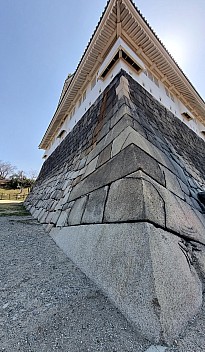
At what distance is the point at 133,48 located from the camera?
157 inches

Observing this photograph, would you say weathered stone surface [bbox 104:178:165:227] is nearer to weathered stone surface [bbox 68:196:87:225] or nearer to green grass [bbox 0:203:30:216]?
weathered stone surface [bbox 68:196:87:225]

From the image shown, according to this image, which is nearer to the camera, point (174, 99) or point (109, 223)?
point (109, 223)

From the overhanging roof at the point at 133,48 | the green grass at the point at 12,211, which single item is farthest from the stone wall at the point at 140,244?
the overhanging roof at the point at 133,48

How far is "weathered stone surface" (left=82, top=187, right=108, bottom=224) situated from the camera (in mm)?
A: 1257

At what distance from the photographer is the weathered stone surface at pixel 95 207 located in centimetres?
126

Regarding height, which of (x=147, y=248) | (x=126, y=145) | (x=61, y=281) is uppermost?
(x=126, y=145)

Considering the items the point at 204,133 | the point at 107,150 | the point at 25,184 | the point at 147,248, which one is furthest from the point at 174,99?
the point at 25,184

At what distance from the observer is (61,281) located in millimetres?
1037

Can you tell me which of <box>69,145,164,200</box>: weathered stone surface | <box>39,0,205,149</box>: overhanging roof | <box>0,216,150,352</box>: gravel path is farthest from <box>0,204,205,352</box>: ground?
<box>39,0,205,149</box>: overhanging roof

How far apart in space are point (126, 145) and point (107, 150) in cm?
38

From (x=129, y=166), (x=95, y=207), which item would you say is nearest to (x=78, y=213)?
Result: (x=95, y=207)

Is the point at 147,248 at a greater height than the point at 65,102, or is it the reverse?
the point at 65,102

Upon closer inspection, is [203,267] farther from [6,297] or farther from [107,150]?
[107,150]

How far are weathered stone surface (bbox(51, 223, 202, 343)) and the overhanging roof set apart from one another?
421cm
